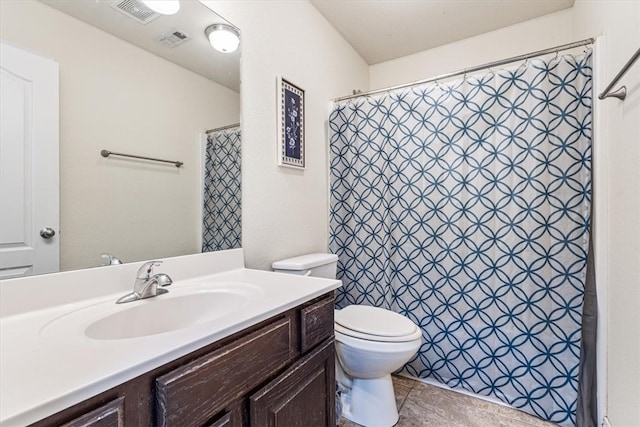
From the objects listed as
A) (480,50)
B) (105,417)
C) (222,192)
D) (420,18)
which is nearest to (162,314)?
(105,417)

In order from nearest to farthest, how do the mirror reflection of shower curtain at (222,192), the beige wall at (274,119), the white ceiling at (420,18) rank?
1. the mirror reflection of shower curtain at (222,192)
2. the beige wall at (274,119)
3. the white ceiling at (420,18)

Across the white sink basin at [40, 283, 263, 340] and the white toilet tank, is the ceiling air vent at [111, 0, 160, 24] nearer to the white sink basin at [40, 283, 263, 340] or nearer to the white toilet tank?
the white sink basin at [40, 283, 263, 340]

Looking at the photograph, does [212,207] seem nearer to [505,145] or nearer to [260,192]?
[260,192]

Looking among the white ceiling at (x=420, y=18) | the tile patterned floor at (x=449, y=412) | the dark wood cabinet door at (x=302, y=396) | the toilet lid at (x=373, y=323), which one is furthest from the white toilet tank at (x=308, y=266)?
the white ceiling at (x=420, y=18)

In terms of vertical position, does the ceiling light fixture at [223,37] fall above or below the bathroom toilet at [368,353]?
above

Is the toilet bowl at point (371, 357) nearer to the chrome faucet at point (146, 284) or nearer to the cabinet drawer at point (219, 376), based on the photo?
the cabinet drawer at point (219, 376)

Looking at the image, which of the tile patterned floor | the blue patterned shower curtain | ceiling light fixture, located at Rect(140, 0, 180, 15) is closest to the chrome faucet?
ceiling light fixture, located at Rect(140, 0, 180, 15)

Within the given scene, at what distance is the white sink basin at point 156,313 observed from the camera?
0.70 meters

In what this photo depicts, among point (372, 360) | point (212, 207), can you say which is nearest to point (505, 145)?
point (372, 360)

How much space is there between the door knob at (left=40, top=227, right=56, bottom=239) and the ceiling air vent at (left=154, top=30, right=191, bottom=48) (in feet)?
2.44

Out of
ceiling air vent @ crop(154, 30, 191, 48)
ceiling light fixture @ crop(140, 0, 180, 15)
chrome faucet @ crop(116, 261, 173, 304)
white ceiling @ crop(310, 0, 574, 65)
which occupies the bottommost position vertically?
chrome faucet @ crop(116, 261, 173, 304)

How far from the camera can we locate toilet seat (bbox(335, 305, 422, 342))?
1.30 meters

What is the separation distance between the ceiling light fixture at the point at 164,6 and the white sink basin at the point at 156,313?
1.00m

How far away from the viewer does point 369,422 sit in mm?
1404
